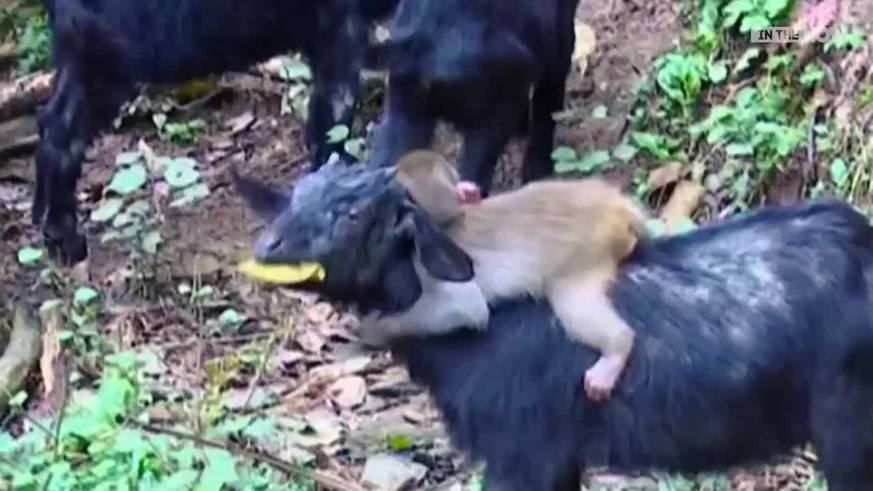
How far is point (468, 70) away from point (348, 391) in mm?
973

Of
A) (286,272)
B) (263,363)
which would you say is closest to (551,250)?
(286,272)

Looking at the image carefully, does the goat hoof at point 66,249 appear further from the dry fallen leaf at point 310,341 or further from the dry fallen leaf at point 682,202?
the dry fallen leaf at point 682,202

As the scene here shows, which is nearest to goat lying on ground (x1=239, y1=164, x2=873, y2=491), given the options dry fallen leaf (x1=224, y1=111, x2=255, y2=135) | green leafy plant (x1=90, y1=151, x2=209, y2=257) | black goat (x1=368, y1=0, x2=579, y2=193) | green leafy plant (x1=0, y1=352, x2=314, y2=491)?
green leafy plant (x1=0, y1=352, x2=314, y2=491)

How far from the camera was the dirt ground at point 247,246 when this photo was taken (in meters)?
5.44

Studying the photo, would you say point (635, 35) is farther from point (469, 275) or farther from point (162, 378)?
point (469, 275)

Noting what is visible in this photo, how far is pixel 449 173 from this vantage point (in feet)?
12.9

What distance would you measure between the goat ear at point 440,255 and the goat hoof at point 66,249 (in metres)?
2.89

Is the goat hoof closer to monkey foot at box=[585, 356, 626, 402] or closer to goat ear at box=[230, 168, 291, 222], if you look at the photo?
goat ear at box=[230, 168, 291, 222]

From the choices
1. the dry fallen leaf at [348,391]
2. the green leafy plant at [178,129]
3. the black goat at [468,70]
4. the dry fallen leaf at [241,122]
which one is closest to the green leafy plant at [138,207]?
the green leafy plant at [178,129]

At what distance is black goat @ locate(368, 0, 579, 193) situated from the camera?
5477 mm

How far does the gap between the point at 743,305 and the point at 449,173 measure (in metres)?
0.65

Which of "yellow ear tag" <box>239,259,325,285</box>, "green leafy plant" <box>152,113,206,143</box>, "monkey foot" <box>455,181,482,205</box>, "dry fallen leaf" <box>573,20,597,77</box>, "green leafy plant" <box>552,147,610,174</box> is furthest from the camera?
"green leafy plant" <box>152,113,206,143</box>

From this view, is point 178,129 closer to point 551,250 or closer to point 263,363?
point 263,363

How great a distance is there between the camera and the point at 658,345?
3830mm
